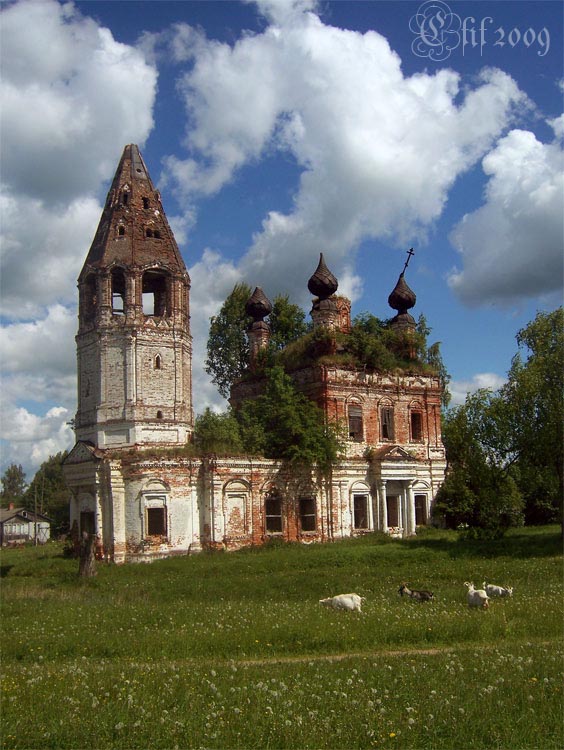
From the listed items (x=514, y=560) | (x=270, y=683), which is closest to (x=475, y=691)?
(x=270, y=683)

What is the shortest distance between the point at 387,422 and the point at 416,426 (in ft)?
6.28

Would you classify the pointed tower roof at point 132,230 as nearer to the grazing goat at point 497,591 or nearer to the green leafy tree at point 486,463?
the green leafy tree at point 486,463

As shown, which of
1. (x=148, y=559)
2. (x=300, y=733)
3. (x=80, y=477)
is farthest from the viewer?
(x=80, y=477)

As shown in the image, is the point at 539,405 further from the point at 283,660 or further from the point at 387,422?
the point at 283,660

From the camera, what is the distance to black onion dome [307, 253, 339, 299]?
38.9 meters

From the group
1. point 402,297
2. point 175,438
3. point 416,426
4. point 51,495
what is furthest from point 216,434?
point 51,495

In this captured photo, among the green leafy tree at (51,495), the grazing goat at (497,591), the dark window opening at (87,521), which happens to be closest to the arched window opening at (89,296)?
the dark window opening at (87,521)

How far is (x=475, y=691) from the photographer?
395 inches

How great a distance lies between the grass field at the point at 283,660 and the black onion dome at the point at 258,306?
58.4 ft

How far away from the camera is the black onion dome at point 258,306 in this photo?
1604 inches

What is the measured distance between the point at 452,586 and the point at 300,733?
14.0 m

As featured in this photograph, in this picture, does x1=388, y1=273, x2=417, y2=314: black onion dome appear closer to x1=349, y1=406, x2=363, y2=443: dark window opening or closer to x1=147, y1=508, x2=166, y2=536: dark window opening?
x1=349, y1=406, x2=363, y2=443: dark window opening

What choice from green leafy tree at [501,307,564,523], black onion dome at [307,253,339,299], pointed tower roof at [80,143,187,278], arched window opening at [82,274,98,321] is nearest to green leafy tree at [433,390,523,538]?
green leafy tree at [501,307,564,523]

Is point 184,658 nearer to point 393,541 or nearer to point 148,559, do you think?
point 148,559
